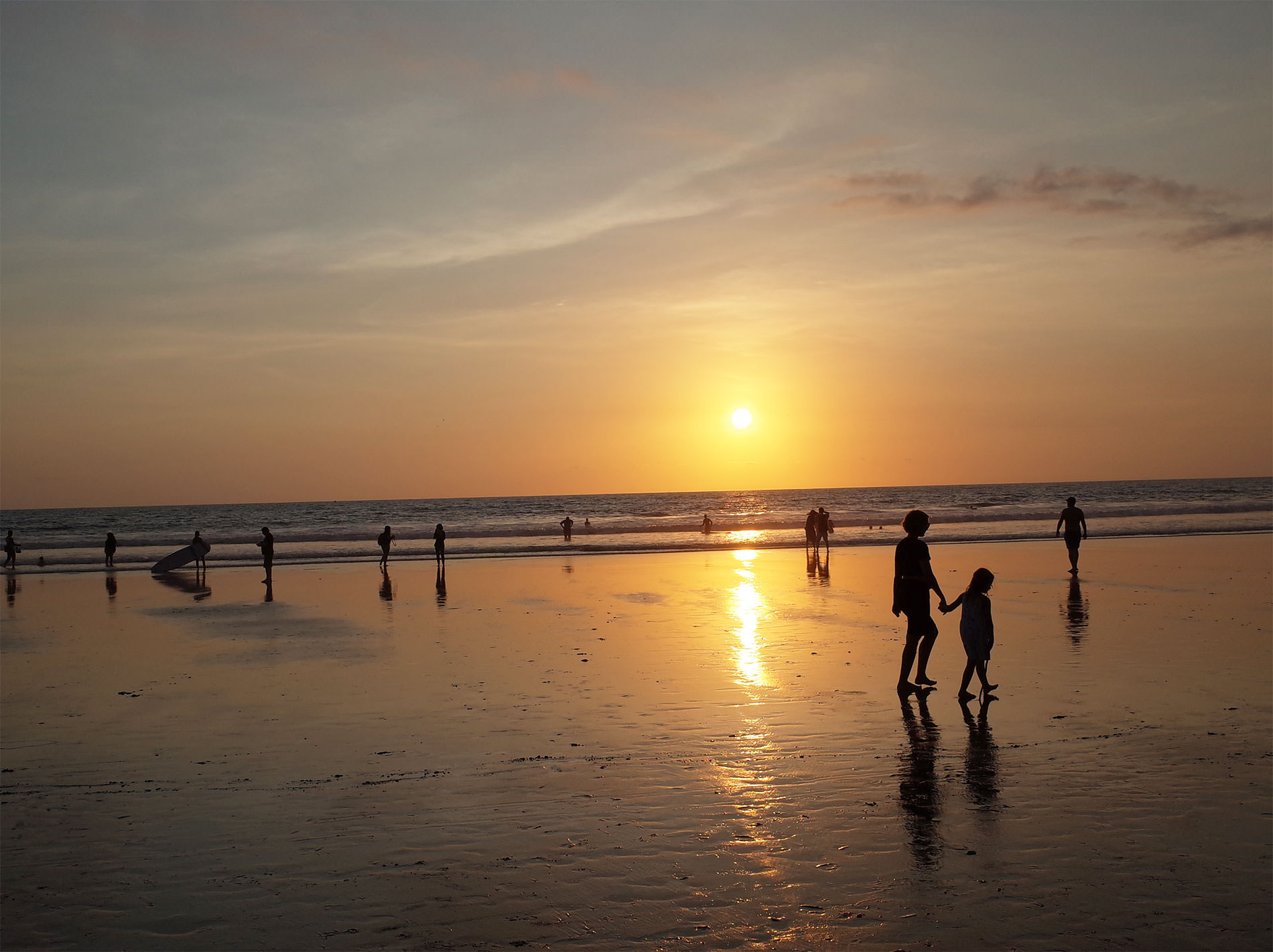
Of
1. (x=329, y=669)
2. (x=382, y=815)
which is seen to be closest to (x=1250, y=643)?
(x=382, y=815)

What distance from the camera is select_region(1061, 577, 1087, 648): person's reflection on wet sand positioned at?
1424 cm

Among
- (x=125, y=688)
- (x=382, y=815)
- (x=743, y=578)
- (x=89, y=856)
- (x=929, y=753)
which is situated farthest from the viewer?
(x=743, y=578)

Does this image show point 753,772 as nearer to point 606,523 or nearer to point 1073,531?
point 1073,531

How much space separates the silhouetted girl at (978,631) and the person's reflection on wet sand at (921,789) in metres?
0.72

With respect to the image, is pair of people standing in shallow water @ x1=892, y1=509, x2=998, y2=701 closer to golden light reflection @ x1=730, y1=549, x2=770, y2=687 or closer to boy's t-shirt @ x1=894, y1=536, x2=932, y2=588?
boy's t-shirt @ x1=894, y1=536, x2=932, y2=588

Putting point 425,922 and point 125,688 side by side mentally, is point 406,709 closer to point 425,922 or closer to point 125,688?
point 125,688

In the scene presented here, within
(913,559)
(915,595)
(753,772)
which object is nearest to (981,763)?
(753,772)

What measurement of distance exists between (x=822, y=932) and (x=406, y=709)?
6.65 m

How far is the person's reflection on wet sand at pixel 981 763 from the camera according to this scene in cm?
687

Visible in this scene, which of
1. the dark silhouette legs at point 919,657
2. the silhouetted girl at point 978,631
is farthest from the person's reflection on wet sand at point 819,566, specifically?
the silhouetted girl at point 978,631

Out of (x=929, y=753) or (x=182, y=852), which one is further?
(x=929, y=753)

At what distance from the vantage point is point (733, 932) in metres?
4.95

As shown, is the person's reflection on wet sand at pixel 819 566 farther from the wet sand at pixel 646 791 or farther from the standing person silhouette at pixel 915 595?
the standing person silhouette at pixel 915 595

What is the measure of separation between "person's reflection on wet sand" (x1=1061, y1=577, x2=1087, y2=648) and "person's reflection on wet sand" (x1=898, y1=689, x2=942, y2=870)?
545cm
